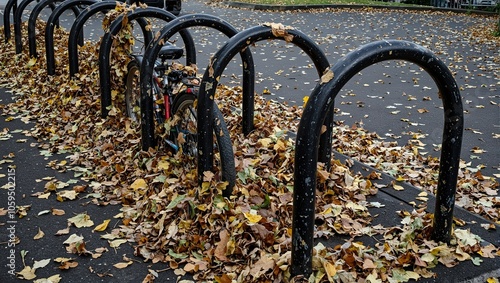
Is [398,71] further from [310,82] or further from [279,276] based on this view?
[279,276]

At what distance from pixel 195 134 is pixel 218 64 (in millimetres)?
921

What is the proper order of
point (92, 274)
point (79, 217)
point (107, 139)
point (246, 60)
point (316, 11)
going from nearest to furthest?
point (92, 274) → point (79, 217) → point (246, 60) → point (107, 139) → point (316, 11)

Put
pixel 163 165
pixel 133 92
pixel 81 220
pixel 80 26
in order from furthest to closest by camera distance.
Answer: pixel 80 26 → pixel 133 92 → pixel 163 165 → pixel 81 220

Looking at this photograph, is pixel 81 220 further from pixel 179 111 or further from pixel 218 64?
pixel 218 64

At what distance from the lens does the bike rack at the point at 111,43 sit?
5304 mm

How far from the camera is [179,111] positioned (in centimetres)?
437

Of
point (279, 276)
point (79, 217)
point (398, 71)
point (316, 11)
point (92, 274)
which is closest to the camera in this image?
point (279, 276)

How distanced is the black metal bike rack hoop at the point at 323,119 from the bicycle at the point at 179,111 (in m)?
0.87

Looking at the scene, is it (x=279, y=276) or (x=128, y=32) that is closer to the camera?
(x=279, y=276)

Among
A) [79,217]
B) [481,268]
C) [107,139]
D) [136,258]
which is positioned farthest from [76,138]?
[481,268]

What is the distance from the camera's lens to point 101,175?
461cm

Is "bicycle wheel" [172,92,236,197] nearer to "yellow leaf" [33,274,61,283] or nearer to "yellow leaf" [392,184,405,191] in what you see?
"yellow leaf" [33,274,61,283]

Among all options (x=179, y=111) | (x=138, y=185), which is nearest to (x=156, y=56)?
(x=179, y=111)

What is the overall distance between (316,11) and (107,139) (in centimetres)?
1660
